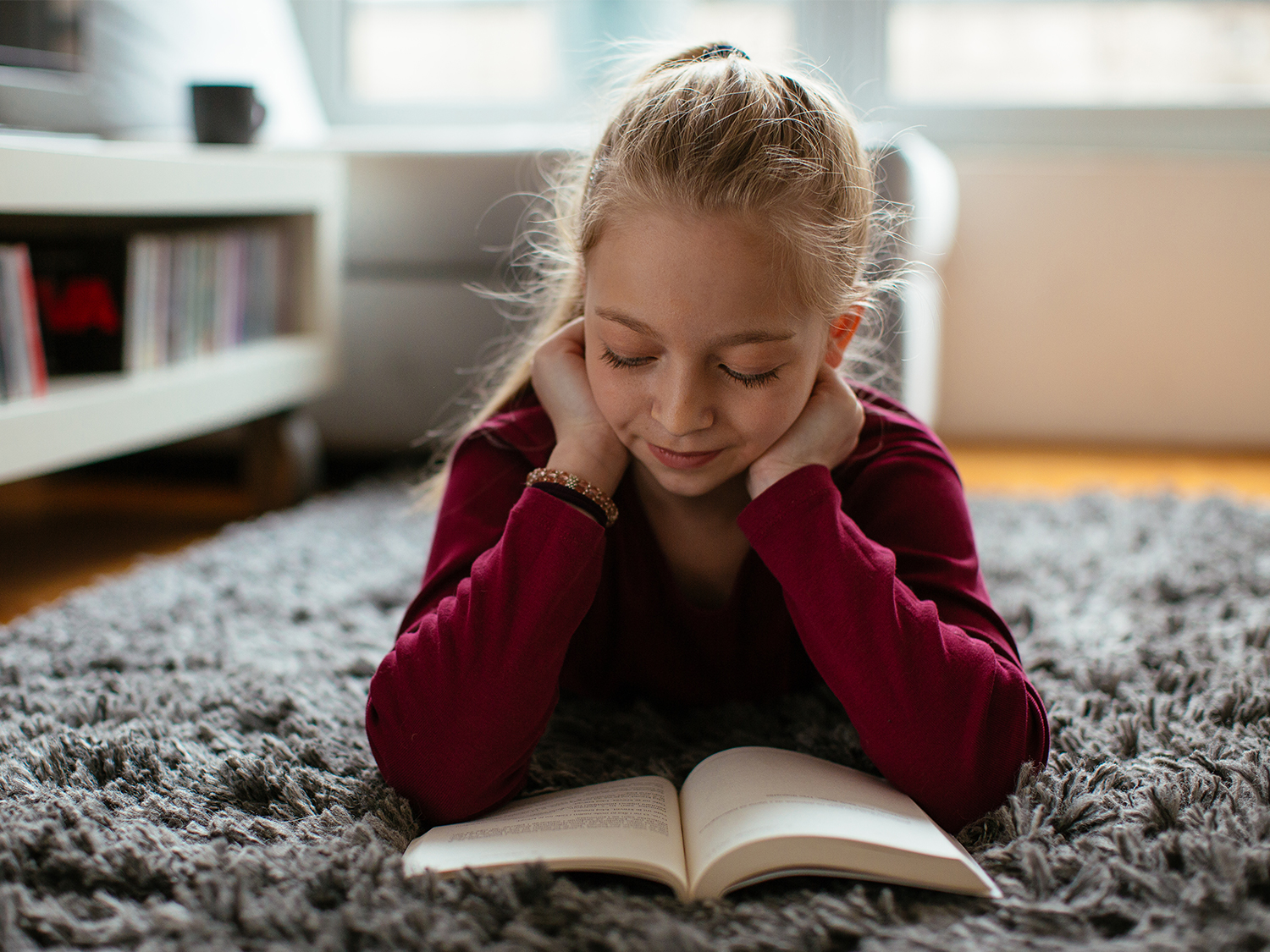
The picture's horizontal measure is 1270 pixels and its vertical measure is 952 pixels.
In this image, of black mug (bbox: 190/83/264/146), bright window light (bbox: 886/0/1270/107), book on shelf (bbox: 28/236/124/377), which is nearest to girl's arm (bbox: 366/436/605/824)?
book on shelf (bbox: 28/236/124/377)

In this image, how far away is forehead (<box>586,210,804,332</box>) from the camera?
72 cm

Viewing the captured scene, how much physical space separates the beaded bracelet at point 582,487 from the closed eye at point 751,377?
127 mm

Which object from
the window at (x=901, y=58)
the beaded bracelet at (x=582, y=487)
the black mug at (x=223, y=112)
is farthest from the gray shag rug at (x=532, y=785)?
the window at (x=901, y=58)

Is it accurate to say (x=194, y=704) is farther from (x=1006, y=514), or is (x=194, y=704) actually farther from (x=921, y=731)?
(x=1006, y=514)

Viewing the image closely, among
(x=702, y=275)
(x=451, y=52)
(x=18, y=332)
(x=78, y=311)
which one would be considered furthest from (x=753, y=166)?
(x=451, y=52)

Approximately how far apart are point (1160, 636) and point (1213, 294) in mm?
1523

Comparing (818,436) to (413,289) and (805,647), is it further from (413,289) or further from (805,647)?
(413,289)

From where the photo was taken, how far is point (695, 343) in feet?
2.39

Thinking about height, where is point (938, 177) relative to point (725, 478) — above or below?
above

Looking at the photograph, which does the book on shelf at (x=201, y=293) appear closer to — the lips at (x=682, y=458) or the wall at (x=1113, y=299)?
the lips at (x=682, y=458)

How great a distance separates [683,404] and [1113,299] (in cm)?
198

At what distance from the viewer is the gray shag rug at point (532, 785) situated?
0.60 metres

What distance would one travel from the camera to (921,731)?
72 centimetres

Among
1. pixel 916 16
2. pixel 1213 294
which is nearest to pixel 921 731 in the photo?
pixel 1213 294
